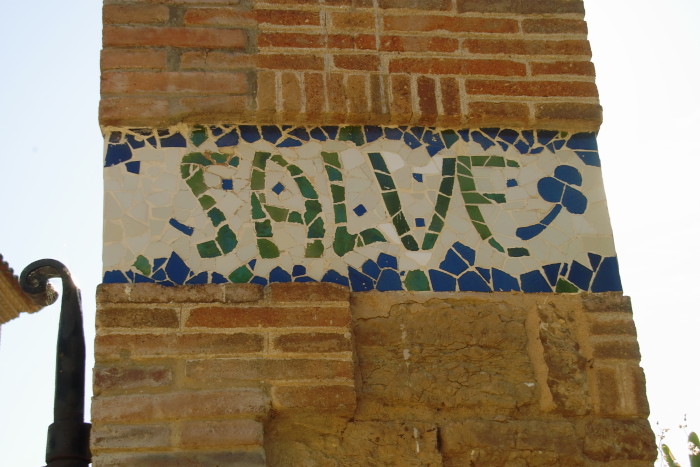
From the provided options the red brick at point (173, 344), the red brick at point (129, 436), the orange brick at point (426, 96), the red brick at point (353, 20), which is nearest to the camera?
the red brick at point (129, 436)

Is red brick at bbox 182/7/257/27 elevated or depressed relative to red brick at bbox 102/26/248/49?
elevated

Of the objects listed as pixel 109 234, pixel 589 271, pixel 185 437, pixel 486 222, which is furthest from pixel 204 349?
pixel 589 271

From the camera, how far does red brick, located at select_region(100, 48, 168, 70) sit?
3.27 meters

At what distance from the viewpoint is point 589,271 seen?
317cm

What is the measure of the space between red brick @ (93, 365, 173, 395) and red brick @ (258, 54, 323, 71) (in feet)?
3.35

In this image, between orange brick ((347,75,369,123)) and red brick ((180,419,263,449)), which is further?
orange brick ((347,75,369,123))

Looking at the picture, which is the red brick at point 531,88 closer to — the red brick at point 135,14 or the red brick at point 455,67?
the red brick at point 455,67

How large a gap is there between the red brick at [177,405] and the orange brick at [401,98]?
99 cm

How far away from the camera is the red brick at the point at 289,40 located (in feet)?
11.0

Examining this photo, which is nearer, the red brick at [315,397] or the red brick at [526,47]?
the red brick at [315,397]

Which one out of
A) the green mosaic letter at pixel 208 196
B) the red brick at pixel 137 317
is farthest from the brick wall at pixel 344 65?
the red brick at pixel 137 317

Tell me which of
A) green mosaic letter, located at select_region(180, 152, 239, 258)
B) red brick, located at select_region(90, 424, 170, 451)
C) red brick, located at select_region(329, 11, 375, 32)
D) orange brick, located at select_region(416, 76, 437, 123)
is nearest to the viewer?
red brick, located at select_region(90, 424, 170, 451)

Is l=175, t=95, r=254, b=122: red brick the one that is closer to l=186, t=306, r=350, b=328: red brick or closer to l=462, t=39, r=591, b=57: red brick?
l=186, t=306, r=350, b=328: red brick

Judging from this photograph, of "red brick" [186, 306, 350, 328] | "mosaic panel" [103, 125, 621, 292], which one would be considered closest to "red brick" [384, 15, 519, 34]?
"mosaic panel" [103, 125, 621, 292]
